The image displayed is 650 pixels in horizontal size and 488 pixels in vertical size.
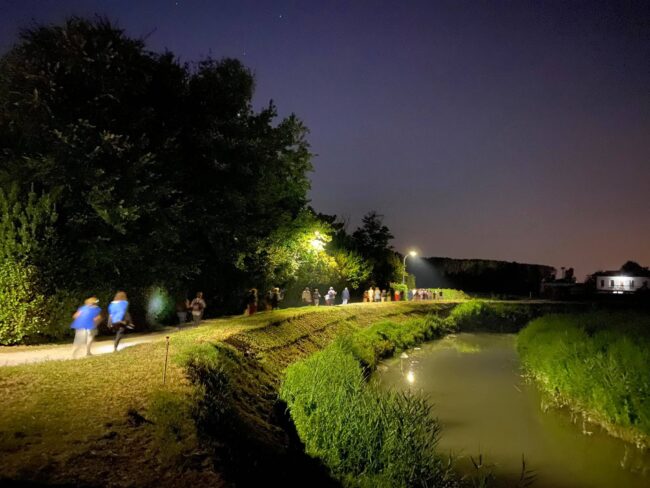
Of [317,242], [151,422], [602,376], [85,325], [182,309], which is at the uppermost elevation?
[317,242]

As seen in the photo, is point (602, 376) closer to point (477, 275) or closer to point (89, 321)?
point (89, 321)

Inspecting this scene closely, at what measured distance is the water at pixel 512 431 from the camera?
453 inches

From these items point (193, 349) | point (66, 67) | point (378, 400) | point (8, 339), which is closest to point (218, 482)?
point (378, 400)

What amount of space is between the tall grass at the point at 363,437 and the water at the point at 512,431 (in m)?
1.94

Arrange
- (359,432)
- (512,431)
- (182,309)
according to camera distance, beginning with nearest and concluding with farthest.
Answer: (359,432)
(512,431)
(182,309)

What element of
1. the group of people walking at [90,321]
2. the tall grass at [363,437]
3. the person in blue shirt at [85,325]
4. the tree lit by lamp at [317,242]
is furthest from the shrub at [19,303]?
the tree lit by lamp at [317,242]

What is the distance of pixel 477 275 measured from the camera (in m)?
89.4

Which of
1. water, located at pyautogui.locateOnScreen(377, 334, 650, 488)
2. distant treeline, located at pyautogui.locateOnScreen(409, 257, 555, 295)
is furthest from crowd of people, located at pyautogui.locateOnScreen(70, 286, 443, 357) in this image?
distant treeline, located at pyautogui.locateOnScreen(409, 257, 555, 295)

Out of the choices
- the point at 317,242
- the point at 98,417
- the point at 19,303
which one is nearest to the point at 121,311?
the point at 19,303

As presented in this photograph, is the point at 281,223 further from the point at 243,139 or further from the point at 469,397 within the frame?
the point at 469,397

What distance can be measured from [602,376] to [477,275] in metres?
77.5

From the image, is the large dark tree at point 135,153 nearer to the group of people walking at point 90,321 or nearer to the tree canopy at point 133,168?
the tree canopy at point 133,168

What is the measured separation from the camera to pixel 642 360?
13664mm

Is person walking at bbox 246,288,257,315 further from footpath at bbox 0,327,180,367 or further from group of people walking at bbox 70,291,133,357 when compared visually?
group of people walking at bbox 70,291,133,357
